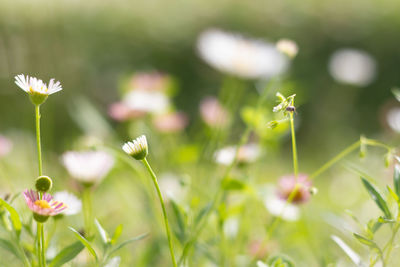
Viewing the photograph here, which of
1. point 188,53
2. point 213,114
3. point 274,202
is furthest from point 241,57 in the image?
point 188,53

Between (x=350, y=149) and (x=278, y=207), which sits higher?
(x=350, y=149)

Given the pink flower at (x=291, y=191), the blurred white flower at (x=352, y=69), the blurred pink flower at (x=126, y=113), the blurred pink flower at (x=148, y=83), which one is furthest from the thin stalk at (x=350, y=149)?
the blurred white flower at (x=352, y=69)

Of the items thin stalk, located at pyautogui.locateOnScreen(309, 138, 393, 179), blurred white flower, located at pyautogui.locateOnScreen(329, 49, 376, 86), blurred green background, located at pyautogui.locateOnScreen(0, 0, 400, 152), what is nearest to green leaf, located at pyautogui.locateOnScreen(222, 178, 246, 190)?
thin stalk, located at pyautogui.locateOnScreen(309, 138, 393, 179)

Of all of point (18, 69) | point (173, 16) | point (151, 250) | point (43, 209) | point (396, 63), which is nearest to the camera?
point (43, 209)

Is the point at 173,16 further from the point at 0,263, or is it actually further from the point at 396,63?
the point at 0,263

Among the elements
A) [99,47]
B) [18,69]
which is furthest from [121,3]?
[18,69]

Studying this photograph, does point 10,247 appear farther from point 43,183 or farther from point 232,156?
point 232,156
